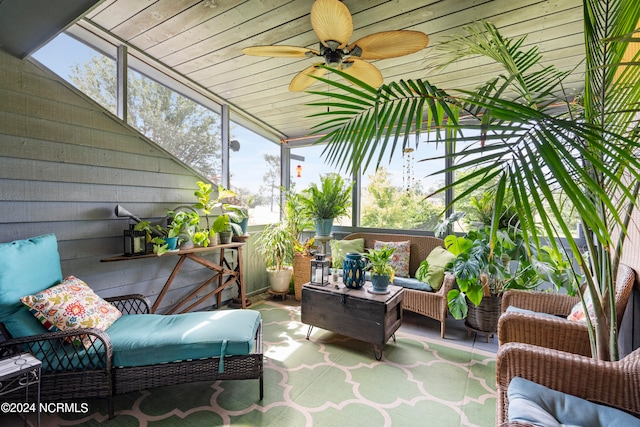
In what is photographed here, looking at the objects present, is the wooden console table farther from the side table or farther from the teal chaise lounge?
the side table

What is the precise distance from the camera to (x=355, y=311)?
259 cm

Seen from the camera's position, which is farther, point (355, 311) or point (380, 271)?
point (380, 271)

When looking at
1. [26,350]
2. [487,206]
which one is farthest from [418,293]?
[26,350]

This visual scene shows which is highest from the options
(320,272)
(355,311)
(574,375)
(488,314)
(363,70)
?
(363,70)

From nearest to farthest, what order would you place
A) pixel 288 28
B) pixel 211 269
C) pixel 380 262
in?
pixel 288 28, pixel 380 262, pixel 211 269

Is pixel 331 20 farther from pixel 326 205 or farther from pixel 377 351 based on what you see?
pixel 377 351

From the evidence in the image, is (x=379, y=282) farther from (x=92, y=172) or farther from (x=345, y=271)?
(x=92, y=172)

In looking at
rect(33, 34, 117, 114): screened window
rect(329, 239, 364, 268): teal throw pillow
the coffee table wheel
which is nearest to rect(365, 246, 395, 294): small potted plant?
the coffee table wheel

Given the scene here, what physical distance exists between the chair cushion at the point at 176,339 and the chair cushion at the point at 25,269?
0.51m

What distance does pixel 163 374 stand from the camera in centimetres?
187

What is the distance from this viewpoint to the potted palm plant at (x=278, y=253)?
4.00m

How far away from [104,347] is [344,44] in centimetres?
231

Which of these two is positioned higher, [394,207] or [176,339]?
[394,207]
